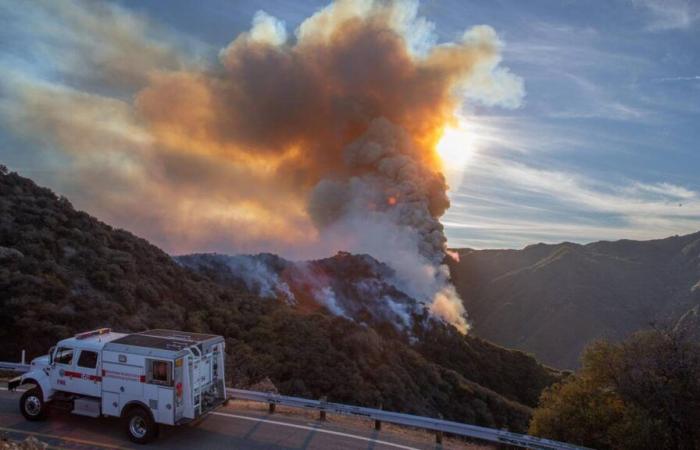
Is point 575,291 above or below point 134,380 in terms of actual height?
below

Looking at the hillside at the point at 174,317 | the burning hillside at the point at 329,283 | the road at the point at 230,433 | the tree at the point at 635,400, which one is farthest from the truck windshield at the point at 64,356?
the burning hillside at the point at 329,283

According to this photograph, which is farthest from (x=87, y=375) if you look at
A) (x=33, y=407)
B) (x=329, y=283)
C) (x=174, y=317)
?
(x=329, y=283)

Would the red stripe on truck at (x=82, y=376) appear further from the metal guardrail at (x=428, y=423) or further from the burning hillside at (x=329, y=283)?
the burning hillside at (x=329, y=283)

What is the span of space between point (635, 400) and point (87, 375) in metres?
15.3

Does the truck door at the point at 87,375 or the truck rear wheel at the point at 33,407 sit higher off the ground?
the truck door at the point at 87,375

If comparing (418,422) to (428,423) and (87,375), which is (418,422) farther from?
(87,375)

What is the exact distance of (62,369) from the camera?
12.1 m

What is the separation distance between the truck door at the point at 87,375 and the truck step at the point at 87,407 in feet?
0.52

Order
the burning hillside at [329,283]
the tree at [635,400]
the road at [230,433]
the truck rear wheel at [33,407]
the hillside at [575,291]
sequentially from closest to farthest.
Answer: the road at [230,433] < the truck rear wheel at [33,407] < the tree at [635,400] < the burning hillside at [329,283] < the hillside at [575,291]

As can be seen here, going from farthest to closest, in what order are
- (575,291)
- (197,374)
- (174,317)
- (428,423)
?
(575,291)
(174,317)
(428,423)
(197,374)

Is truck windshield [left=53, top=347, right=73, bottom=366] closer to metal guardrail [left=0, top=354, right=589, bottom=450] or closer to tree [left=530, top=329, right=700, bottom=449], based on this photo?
metal guardrail [left=0, top=354, right=589, bottom=450]

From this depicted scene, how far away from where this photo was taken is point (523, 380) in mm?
55188

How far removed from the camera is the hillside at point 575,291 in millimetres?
107188

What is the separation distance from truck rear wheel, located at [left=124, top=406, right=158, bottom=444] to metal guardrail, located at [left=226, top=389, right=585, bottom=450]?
3.18 m
